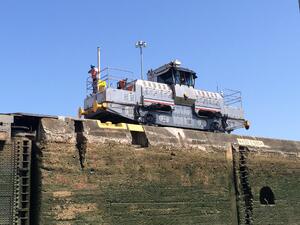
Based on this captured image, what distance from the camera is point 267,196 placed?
2212 centimetres

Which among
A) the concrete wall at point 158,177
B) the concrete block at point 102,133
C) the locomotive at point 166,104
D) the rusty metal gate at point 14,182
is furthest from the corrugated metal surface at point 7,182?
the locomotive at point 166,104

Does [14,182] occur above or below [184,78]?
below

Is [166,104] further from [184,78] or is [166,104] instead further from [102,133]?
[102,133]

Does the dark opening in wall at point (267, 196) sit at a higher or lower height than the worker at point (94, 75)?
lower

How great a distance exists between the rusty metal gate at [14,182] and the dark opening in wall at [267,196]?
1104 cm

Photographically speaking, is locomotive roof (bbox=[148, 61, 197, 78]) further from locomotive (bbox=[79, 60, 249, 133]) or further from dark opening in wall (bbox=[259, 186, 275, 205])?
dark opening in wall (bbox=[259, 186, 275, 205])

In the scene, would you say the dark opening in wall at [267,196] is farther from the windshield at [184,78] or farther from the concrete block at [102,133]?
the concrete block at [102,133]

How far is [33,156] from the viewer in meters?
15.8

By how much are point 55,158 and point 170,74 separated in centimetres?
1061

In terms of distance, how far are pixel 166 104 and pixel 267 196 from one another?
6.32 m

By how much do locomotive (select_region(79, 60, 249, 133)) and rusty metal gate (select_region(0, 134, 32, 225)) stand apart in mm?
6355

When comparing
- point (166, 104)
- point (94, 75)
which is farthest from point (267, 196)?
point (94, 75)

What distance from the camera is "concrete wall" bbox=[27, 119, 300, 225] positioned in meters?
15.6

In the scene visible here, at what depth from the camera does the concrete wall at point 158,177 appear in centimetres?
1562
